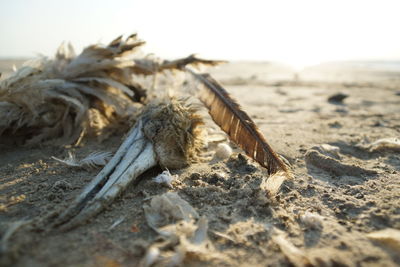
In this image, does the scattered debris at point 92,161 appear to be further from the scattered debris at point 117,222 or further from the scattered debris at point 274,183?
the scattered debris at point 274,183

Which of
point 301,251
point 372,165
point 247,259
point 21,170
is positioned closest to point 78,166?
point 21,170

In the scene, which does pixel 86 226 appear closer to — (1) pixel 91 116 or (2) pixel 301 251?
(2) pixel 301 251

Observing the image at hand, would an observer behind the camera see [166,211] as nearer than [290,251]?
No

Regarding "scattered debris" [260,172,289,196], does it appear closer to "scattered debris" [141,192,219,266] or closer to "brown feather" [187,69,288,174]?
"brown feather" [187,69,288,174]

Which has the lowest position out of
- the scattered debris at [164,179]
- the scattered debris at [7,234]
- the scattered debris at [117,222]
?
the scattered debris at [117,222]

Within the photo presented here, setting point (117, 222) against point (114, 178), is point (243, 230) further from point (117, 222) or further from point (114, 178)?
point (114, 178)

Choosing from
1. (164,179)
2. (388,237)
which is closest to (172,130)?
(164,179)

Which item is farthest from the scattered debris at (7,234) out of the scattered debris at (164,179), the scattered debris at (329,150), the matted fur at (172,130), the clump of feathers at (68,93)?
the scattered debris at (329,150)

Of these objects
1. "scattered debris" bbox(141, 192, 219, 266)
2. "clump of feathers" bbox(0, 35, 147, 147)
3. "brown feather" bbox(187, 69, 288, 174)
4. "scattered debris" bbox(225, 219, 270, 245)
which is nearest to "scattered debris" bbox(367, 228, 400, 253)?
"scattered debris" bbox(225, 219, 270, 245)
